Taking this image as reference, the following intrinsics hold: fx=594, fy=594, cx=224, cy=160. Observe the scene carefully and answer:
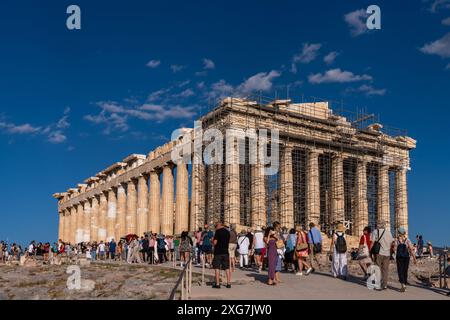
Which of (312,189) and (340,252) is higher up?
(312,189)

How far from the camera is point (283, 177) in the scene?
41.5 m

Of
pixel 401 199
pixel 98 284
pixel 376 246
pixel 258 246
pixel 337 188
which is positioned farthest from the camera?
pixel 401 199

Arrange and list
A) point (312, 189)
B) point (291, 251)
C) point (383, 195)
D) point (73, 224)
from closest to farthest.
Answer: point (291, 251) < point (312, 189) < point (383, 195) < point (73, 224)

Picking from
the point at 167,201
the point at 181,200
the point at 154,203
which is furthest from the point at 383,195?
the point at 154,203

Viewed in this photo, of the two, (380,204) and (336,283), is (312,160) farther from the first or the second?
(336,283)

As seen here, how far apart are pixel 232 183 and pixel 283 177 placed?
4.78 meters

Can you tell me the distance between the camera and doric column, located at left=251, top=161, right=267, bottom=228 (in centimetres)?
3934

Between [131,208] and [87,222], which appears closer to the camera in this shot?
[131,208]

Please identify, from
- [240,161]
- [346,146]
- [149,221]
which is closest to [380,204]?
[346,146]

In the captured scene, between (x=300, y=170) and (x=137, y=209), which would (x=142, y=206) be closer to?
(x=137, y=209)

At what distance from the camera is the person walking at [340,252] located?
18531mm

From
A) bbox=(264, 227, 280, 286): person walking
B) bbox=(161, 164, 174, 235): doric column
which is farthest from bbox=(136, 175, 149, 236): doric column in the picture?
bbox=(264, 227, 280, 286): person walking
